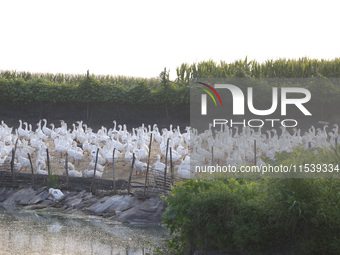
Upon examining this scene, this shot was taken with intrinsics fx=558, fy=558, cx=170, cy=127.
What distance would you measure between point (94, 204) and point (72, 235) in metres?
2.69

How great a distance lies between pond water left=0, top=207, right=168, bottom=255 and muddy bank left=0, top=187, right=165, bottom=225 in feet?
1.17

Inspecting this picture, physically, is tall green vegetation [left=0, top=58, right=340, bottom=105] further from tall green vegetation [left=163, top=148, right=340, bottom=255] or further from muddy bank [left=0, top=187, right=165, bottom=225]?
tall green vegetation [left=163, top=148, right=340, bottom=255]

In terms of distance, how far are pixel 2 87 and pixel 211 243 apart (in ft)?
82.0

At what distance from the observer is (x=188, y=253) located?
9383 mm

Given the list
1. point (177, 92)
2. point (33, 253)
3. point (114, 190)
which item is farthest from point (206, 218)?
point (177, 92)

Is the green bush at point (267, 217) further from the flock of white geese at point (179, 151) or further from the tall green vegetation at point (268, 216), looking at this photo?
the flock of white geese at point (179, 151)

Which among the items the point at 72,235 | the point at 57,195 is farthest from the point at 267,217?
the point at 57,195

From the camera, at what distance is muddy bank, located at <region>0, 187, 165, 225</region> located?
14586 millimetres

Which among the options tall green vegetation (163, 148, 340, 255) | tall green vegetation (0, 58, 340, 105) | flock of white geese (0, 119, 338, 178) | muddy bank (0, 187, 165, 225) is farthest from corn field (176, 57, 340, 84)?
tall green vegetation (163, 148, 340, 255)

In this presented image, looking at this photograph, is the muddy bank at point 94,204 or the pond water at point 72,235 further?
the muddy bank at point 94,204

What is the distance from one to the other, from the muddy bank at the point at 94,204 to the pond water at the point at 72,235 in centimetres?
36

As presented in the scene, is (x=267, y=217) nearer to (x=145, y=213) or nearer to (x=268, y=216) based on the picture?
(x=268, y=216)

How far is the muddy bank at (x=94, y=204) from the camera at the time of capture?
14586mm

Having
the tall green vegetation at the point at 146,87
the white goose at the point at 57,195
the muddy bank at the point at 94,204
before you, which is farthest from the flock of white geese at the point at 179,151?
the tall green vegetation at the point at 146,87
